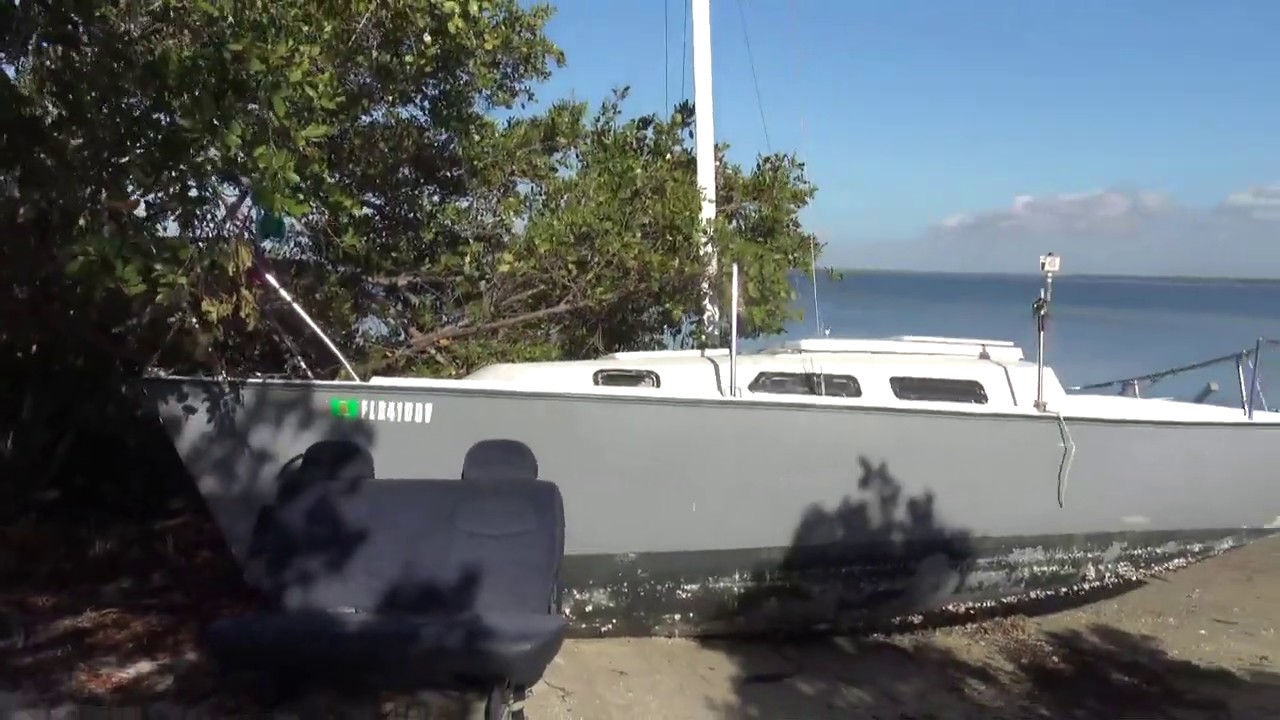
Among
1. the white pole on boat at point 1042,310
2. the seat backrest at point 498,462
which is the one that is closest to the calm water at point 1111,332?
the white pole on boat at point 1042,310

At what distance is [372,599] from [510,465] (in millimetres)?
868

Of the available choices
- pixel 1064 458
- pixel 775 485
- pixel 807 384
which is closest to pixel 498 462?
pixel 775 485

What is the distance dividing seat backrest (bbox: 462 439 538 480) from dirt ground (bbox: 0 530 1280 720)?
134 cm

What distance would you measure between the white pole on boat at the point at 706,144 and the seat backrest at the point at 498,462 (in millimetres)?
3198

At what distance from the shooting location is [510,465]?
5.43 m

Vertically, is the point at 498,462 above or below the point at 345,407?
below

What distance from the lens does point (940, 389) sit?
7.56 m

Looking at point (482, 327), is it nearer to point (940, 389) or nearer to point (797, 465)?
point (797, 465)

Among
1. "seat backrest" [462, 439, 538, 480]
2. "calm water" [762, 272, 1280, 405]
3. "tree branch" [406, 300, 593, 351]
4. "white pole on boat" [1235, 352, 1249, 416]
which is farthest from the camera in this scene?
"calm water" [762, 272, 1280, 405]

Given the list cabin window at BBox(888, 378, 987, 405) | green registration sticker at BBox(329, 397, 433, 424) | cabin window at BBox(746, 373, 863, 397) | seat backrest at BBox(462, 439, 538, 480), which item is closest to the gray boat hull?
green registration sticker at BBox(329, 397, 433, 424)

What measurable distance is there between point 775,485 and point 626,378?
1114mm

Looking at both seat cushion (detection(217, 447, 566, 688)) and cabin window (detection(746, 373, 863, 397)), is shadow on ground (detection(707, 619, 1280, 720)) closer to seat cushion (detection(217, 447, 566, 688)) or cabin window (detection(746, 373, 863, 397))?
cabin window (detection(746, 373, 863, 397))

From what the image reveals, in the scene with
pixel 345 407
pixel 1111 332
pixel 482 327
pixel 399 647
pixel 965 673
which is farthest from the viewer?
pixel 1111 332

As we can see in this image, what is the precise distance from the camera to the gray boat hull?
6605 millimetres
